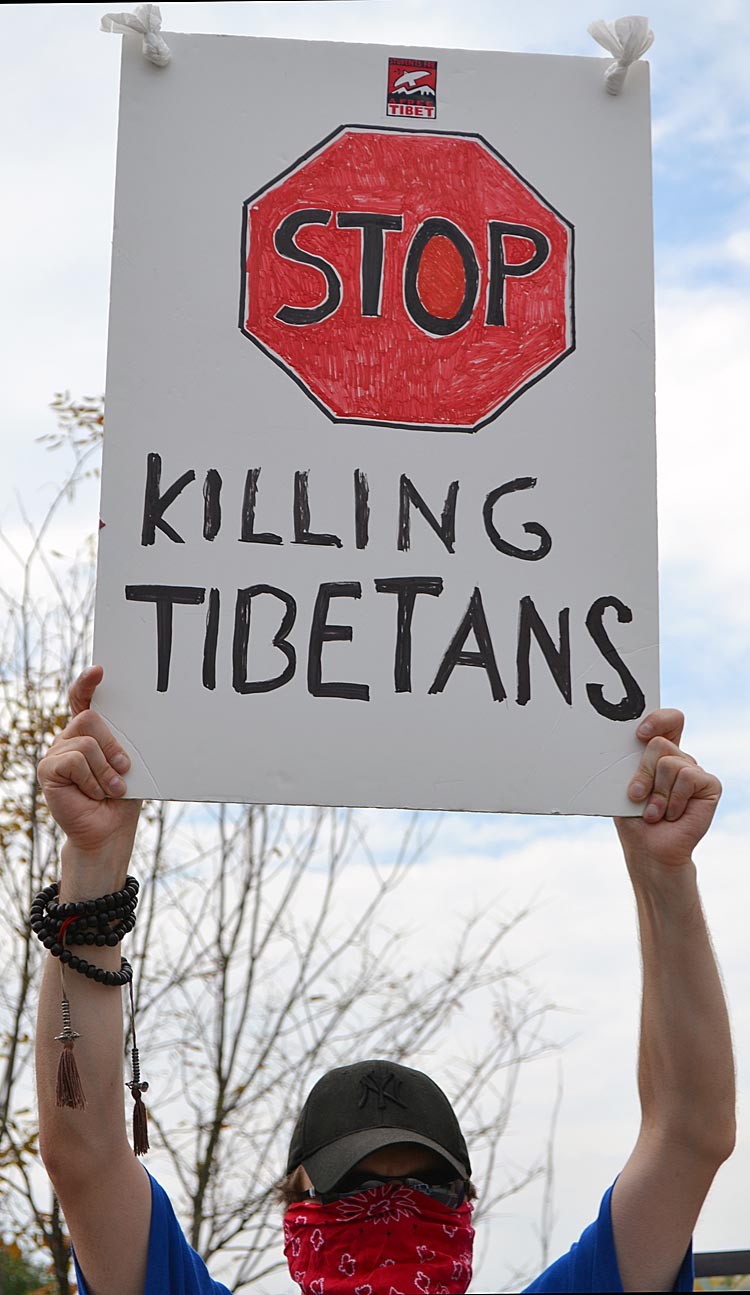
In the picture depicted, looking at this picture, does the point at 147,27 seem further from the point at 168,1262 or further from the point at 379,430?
the point at 168,1262

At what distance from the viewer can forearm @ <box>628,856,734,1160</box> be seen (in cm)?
193

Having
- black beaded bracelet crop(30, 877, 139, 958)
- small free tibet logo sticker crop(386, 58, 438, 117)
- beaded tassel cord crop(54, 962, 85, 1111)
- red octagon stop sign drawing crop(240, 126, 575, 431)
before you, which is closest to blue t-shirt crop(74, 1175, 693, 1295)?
beaded tassel cord crop(54, 962, 85, 1111)

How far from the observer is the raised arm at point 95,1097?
Result: 1.79 m

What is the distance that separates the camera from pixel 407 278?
191 cm

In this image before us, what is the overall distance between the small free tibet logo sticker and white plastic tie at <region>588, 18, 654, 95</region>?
25cm

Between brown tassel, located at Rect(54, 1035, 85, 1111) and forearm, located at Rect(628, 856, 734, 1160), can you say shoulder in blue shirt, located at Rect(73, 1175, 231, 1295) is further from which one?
forearm, located at Rect(628, 856, 734, 1160)

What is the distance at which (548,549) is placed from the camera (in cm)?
184

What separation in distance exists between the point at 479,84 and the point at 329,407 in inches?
21.8

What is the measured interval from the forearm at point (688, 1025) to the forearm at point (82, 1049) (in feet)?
2.46

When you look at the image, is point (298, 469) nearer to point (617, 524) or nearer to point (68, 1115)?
point (617, 524)

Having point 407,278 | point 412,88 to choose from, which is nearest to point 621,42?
point 412,88

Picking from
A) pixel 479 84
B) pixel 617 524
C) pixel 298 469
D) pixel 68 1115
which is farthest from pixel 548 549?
pixel 68 1115

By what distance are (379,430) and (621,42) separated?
0.69 meters

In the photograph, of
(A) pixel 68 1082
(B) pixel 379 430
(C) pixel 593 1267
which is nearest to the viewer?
(A) pixel 68 1082
